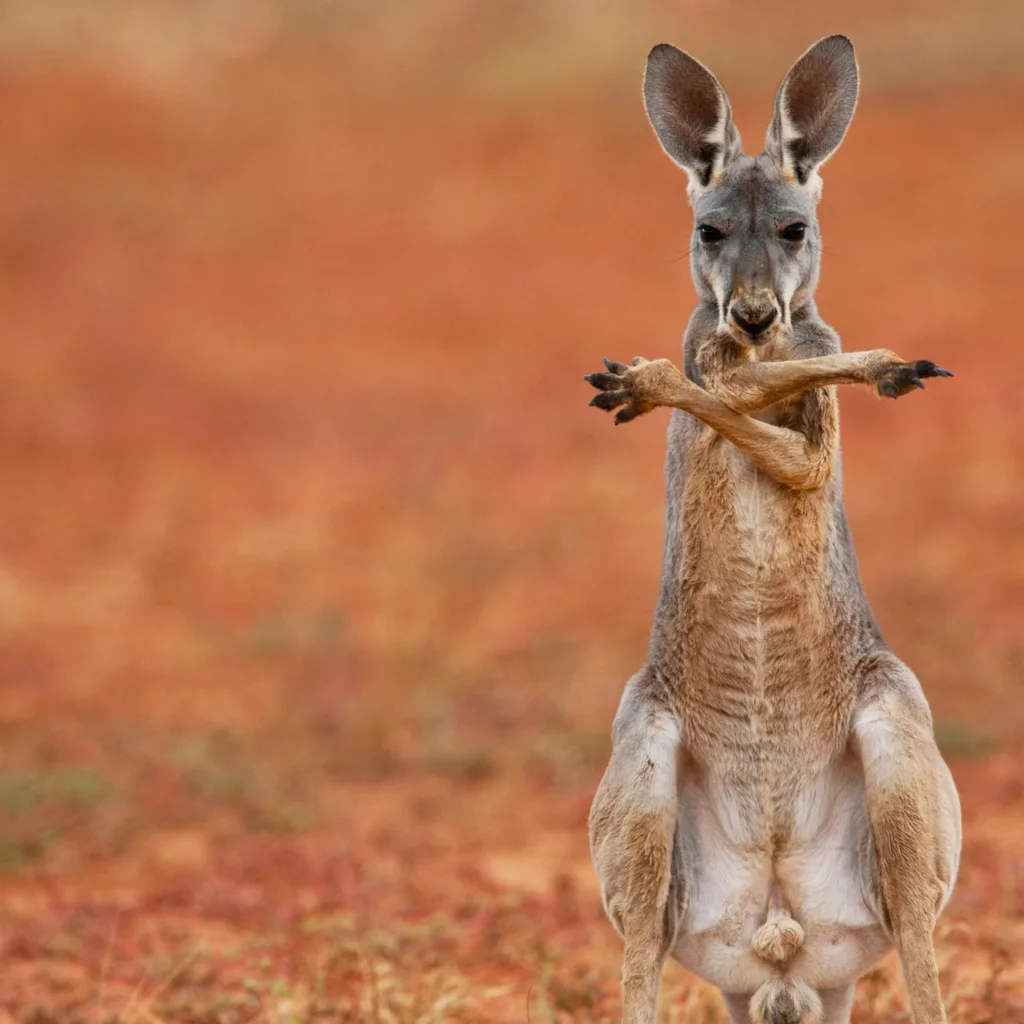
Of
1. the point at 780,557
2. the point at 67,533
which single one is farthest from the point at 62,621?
the point at 780,557

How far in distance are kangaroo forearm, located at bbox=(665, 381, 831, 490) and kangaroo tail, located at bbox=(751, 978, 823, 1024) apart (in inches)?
47.7

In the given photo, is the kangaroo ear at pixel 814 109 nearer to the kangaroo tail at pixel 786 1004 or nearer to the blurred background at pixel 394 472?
the kangaroo tail at pixel 786 1004

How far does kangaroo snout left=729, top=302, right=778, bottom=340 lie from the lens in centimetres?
401

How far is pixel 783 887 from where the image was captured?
4.15 m

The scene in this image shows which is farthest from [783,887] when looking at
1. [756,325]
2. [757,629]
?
[756,325]

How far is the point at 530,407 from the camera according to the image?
16.4 meters

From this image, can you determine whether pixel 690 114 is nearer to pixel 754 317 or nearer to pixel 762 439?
pixel 754 317

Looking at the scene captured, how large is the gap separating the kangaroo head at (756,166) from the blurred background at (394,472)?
2.20m

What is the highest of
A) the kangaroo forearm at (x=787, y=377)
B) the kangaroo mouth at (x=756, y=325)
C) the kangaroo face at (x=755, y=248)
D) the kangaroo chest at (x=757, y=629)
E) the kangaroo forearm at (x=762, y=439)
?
the kangaroo face at (x=755, y=248)

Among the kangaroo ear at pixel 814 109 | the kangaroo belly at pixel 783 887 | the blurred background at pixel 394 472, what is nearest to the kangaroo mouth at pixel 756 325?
the kangaroo ear at pixel 814 109

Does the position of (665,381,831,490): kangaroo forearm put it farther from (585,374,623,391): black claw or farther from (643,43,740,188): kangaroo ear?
(643,43,740,188): kangaroo ear

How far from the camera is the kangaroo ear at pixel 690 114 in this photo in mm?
4484

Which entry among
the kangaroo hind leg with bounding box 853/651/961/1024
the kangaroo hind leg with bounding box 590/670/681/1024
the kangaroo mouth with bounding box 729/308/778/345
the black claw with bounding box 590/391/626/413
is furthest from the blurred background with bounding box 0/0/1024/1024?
the kangaroo mouth with bounding box 729/308/778/345

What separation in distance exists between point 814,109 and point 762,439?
39.0 inches
